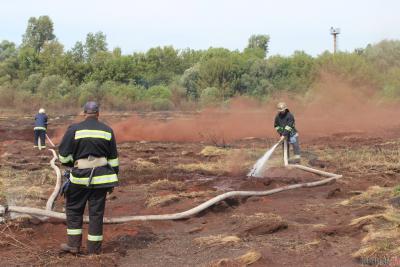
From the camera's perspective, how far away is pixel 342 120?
31500 mm

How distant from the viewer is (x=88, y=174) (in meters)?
5.77

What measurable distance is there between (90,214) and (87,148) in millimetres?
738

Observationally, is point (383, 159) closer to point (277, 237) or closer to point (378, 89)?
point (277, 237)

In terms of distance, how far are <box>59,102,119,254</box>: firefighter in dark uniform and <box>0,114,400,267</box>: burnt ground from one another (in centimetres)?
26

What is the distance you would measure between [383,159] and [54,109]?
36.1m

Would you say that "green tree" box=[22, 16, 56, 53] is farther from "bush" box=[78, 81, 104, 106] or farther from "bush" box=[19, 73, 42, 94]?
"bush" box=[78, 81, 104, 106]

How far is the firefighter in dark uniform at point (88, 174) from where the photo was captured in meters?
5.79

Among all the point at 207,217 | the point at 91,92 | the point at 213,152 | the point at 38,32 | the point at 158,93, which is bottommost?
the point at 213,152

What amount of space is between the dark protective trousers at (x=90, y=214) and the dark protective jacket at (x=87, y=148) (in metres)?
0.12

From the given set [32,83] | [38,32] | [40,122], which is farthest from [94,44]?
[40,122]

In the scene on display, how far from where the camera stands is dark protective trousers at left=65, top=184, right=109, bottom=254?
19.0ft

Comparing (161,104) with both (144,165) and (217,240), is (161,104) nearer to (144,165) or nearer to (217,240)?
(144,165)

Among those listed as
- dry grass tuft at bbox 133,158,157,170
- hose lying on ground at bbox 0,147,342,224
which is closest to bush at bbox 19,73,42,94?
dry grass tuft at bbox 133,158,157,170

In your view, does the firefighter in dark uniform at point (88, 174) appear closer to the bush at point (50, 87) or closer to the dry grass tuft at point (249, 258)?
the dry grass tuft at point (249, 258)
